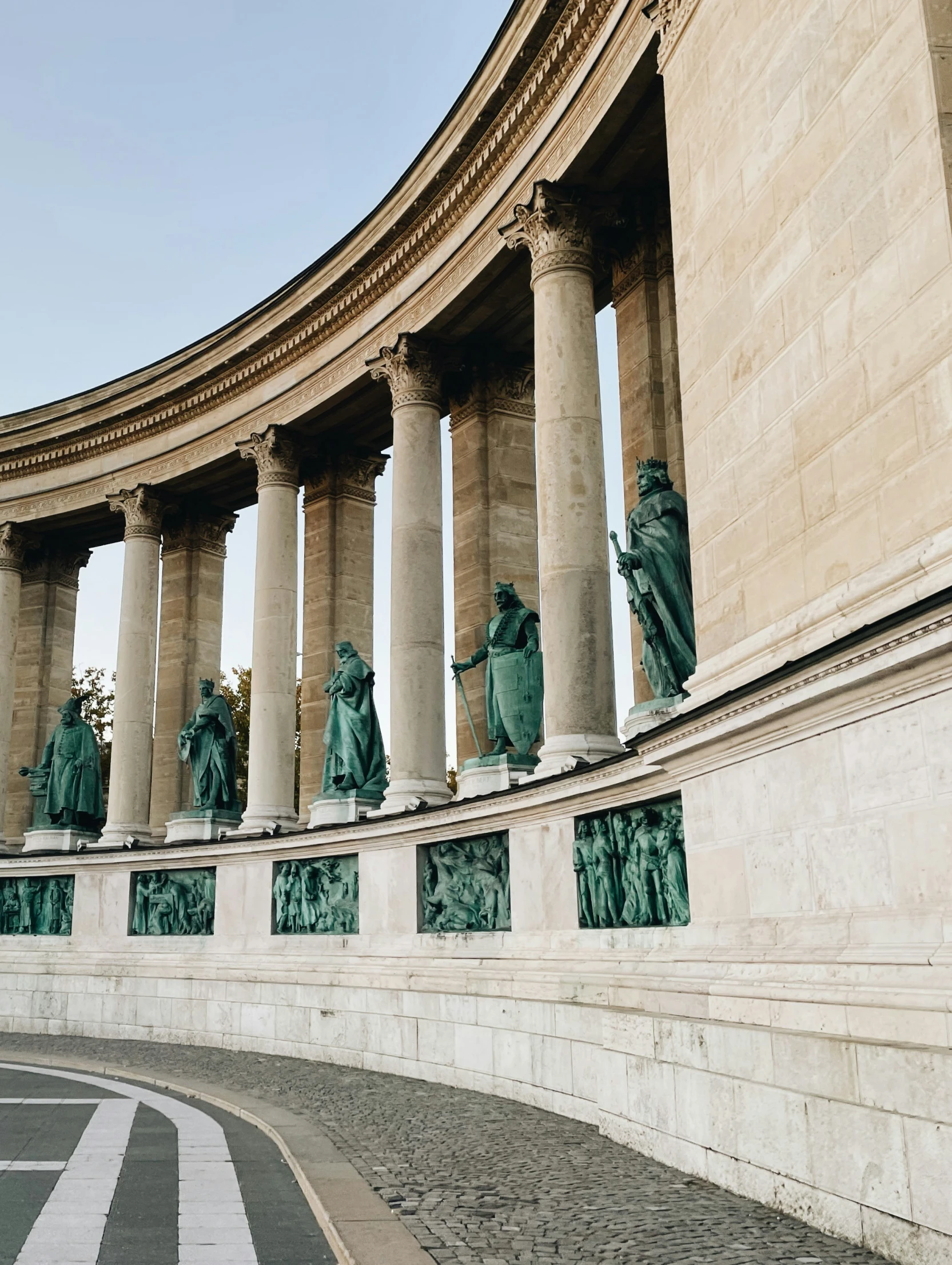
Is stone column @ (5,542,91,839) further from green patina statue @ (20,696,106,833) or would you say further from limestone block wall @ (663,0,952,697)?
limestone block wall @ (663,0,952,697)

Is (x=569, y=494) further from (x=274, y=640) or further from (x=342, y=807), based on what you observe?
(x=274, y=640)

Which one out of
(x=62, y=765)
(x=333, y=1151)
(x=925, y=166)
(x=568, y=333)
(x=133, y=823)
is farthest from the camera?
(x=62, y=765)

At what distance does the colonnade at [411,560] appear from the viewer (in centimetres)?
2723

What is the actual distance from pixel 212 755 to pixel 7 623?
1271cm

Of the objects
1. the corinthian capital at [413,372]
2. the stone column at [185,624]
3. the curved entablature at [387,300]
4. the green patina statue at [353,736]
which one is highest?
the curved entablature at [387,300]

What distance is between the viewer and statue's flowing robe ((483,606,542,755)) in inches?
1196

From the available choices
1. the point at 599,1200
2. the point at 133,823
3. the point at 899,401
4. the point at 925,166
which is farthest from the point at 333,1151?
the point at 133,823

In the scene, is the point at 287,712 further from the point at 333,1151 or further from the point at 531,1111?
the point at 333,1151

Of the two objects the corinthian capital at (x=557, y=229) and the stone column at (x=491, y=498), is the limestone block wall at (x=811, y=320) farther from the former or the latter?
the stone column at (x=491, y=498)

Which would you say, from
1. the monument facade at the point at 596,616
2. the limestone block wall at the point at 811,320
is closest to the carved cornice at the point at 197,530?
the monument facade at the point at 596,616

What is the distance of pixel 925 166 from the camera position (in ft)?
43.5

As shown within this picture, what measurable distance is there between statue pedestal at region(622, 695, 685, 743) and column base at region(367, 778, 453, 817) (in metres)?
9.62

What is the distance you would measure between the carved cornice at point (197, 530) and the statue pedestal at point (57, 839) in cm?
1174

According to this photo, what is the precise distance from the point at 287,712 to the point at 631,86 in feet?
71.8
